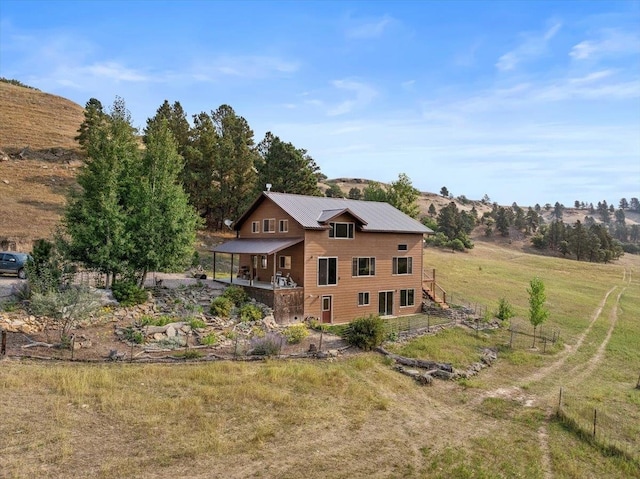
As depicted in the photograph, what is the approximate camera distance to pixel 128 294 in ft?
78.1

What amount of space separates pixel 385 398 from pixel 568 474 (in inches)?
251

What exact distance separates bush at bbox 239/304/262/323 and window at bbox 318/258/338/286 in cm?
500

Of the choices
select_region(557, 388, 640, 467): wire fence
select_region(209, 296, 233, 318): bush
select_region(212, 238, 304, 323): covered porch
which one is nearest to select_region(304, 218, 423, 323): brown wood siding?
select_region(212, 238, 304, 323): covered porch

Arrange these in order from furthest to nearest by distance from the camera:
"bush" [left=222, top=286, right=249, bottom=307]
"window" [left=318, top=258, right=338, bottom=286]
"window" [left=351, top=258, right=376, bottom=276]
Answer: "window" [left=351, top=258, right=376, bottom=276]
"window" [left=318, top=258, right=338, bottom=286]
"bush" [left=222, top=286, right=249, bottom=307]

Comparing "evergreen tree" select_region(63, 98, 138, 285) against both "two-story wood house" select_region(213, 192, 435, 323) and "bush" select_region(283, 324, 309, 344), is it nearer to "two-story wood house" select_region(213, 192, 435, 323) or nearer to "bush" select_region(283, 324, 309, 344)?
"two-story wood house" select_region(213, 192, 435, 323)

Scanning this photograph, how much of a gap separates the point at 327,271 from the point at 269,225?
5846mm

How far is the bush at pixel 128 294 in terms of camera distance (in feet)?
77.3

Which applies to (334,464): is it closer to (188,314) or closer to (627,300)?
(188,314)

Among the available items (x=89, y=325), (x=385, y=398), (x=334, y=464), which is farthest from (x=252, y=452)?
(x=89, y=325)

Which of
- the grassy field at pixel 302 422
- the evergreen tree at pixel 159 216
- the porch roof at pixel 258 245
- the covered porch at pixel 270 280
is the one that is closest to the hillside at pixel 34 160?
the evergreen tree at pixel 159 216

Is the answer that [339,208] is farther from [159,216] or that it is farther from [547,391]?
[547,391]

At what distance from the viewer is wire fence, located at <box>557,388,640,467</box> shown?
1341 cm

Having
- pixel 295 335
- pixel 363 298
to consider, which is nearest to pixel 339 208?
pixel 363 298

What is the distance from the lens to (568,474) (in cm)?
1153
